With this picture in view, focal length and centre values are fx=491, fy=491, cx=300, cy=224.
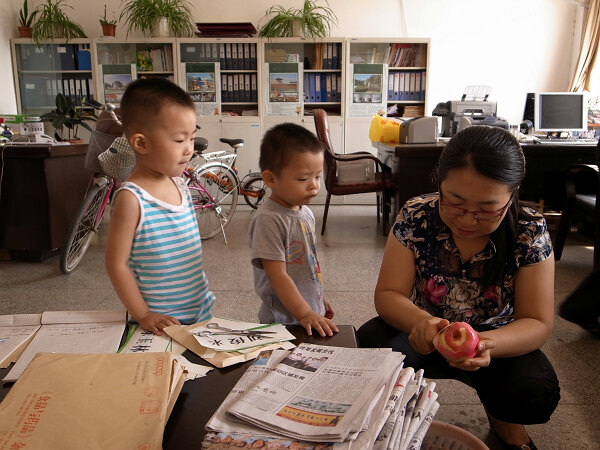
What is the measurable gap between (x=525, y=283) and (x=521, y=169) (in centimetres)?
27

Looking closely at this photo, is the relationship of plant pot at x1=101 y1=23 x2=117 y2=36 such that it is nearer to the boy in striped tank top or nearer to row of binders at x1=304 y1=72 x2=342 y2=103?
row of binders at x1=304 y1=72 x2=342 y2=103

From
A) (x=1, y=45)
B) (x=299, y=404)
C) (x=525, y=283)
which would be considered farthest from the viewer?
(x=1, y=45)

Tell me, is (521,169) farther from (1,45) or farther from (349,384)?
(1,45)

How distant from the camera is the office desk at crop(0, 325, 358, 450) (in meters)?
0.67

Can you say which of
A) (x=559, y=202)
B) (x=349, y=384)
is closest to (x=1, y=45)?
(x=559, y=202)

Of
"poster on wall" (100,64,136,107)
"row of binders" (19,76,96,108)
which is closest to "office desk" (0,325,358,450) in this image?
"poster on wall" (100,64,136,107)

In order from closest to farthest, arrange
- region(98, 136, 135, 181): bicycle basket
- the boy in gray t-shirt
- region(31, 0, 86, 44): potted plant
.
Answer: the boy in gray t-shirt, region(98, 136, 135, 181): bicycle basket, region(31, 0, 86, 44): potted plant

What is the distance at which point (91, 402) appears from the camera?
2.19ft

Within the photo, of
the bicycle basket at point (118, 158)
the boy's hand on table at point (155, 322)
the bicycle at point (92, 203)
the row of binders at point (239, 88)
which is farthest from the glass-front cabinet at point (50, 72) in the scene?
the boy's hand on table at point (155, 322)

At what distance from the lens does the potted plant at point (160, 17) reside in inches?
208

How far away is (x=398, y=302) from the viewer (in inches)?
45.0

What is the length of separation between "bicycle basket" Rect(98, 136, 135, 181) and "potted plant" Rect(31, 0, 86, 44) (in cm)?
351

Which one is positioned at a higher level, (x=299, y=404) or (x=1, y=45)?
(x=1, y=45)

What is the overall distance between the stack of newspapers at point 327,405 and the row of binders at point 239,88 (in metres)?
5.06
